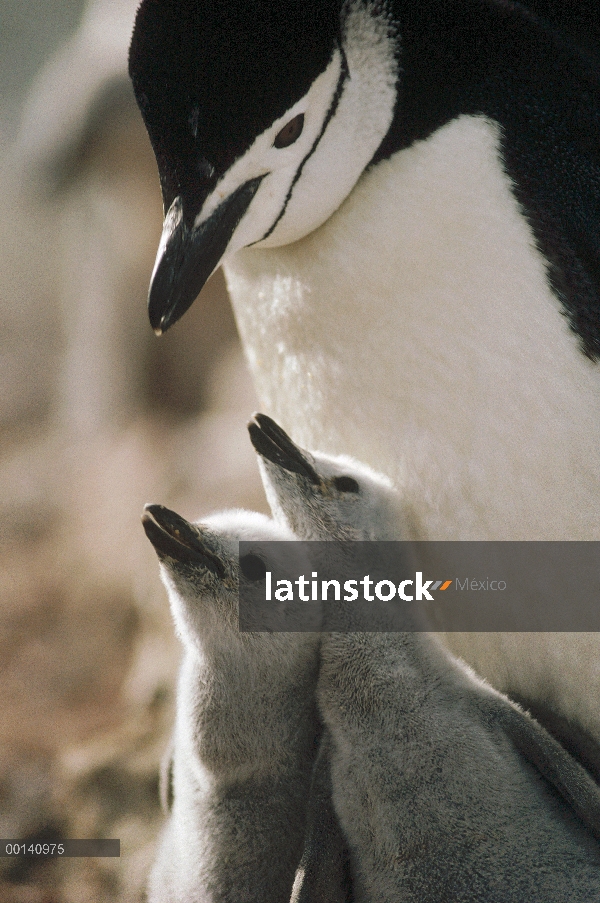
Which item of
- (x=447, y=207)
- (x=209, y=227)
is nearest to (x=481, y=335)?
(x=447, y=207)

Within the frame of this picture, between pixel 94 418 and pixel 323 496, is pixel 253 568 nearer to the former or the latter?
pixel 323 496

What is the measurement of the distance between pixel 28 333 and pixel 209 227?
1579 mm

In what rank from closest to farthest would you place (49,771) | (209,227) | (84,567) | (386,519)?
1. (209,227)
2. (386,519)
3. (49,771)
4. (84,567)

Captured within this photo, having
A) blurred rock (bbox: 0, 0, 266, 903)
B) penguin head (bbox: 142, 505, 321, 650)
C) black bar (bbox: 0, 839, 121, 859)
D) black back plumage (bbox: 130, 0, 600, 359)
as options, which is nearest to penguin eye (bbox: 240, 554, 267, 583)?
penguin head (bbox: 142, 505, 321, 650)

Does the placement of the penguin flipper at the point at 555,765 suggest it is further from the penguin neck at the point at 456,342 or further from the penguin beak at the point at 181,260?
the penguin beak at the point at 181,260

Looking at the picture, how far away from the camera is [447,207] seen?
71cm

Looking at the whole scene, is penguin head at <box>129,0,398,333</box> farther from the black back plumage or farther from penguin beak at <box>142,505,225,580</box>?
penguin beak at <box>142,505,225,580</box>

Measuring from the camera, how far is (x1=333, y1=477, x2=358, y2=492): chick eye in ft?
2.38

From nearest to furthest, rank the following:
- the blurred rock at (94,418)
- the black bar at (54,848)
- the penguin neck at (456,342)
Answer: the penguin neck at (456,342), the black bar at (54,848), the blurred rock at (94,418)

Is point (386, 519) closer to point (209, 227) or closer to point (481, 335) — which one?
point (481, 335)

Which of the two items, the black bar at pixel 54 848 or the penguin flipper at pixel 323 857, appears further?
the black bar at pixel 54 848

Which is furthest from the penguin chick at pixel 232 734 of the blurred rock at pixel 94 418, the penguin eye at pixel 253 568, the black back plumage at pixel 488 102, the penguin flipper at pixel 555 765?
the blurred rock at pixel 94 418

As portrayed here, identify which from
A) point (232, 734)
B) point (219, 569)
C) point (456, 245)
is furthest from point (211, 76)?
point (232, 734)

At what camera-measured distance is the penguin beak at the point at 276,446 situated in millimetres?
665
